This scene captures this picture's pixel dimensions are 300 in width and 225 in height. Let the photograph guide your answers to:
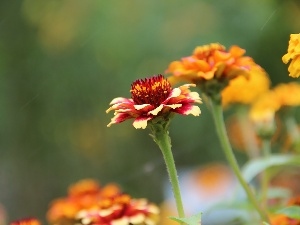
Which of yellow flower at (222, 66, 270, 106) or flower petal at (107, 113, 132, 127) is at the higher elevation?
yellow flower at (222, 66, 270, 106)

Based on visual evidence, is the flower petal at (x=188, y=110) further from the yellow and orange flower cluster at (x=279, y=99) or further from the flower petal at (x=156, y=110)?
the yellow and orange flower cluster at (x=279, y=99)

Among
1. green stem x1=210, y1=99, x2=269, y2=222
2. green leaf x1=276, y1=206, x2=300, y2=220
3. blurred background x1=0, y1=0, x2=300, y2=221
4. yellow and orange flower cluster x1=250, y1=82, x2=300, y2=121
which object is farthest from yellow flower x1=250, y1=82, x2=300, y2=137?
blurred background x1=0, y1=0, x2=300, y2=221

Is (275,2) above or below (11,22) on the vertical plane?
below

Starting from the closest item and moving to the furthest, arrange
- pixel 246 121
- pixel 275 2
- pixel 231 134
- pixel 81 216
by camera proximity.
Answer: pixel 81 216 < pixel 246 121 < pixel 231 134 < pixel 275 2

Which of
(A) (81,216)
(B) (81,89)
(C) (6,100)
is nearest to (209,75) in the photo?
(A) (81,216)

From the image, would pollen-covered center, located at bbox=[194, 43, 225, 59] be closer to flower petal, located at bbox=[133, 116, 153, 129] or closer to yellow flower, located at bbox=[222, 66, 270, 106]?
flower petal, located at bbox=[133, 116, 153, 129]

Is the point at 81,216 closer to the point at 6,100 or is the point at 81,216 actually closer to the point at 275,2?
the point at 275,2
